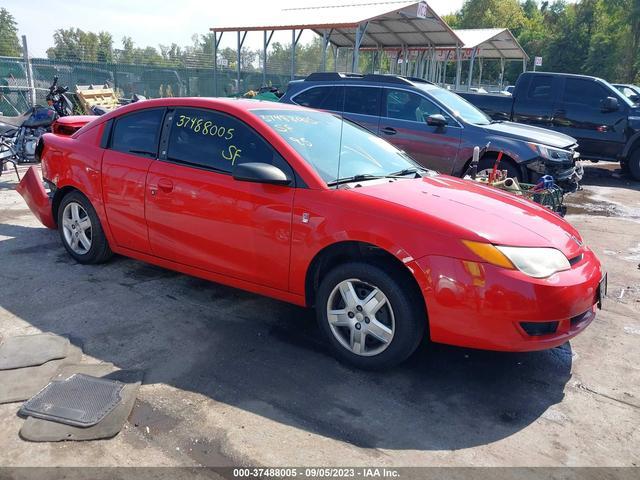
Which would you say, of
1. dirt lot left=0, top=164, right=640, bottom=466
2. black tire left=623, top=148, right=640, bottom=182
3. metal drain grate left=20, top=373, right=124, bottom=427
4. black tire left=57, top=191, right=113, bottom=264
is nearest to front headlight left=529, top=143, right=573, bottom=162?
dirt lot left=0, top=164, right=640, bottom=466

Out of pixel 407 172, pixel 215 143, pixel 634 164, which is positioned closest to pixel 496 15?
pixel 634 164

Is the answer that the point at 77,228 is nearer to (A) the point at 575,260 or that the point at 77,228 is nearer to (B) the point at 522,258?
(B) the point at 522,258

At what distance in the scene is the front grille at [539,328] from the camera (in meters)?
3.00

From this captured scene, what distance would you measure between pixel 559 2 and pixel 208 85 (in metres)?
63.1

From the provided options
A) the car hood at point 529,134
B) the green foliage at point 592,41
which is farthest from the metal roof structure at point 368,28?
the green foliage at point 592,41

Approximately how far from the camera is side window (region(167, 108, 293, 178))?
12.3 feet

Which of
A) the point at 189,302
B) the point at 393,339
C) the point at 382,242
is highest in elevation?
the point at 382,242

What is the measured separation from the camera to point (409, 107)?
820 centimetres

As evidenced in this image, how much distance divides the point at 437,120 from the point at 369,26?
45.7 ft

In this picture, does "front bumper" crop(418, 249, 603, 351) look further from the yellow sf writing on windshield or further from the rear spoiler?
the rear spoiler

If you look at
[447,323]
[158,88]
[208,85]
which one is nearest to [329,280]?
[447,323]

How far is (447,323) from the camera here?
3.07 meters

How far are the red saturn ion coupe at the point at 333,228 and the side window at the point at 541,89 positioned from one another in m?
8.24

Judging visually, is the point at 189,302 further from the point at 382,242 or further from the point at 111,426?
the point at 382,242
